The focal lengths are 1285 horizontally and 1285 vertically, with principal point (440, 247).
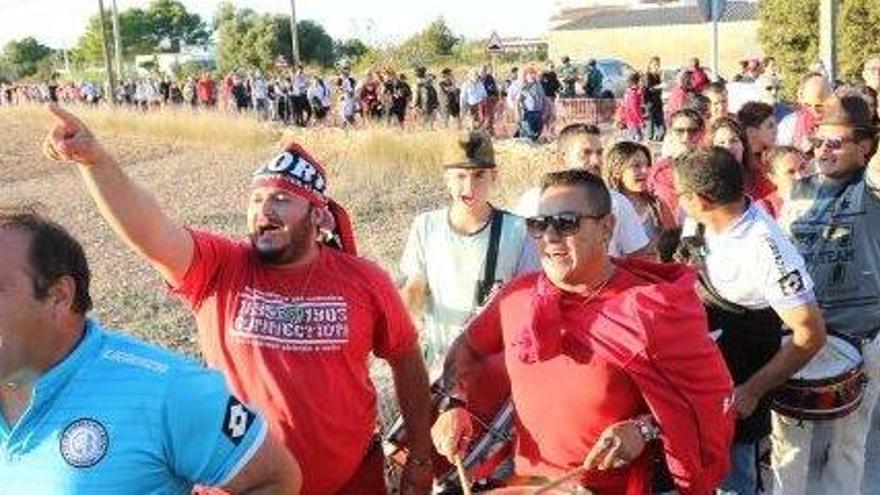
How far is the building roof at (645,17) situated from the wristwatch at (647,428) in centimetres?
6859

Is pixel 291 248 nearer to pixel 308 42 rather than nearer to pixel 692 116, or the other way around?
pixel 692 116

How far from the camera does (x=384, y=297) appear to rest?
4.34 metres

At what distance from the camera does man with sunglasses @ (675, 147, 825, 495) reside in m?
4.89

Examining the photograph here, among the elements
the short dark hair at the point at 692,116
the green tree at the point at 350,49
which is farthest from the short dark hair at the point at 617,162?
the green tree at the point at 350,49

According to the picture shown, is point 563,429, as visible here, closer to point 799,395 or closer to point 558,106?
point 799,395

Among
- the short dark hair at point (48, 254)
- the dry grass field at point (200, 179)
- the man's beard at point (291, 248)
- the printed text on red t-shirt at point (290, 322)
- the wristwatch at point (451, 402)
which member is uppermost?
the short dark hair at point (48, 254)

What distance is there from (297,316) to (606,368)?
1.00 metres

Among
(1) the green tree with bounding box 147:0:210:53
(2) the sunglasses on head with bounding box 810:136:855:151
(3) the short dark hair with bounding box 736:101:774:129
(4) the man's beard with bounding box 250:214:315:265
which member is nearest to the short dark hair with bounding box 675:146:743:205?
A: (2) the sunglasses on head with bounding box 810:136:855:151

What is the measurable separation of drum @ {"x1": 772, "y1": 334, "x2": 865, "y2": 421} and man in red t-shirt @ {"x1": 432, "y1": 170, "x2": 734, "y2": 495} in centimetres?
146

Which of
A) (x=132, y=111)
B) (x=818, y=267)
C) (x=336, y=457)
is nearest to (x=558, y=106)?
(x=132, y=111)

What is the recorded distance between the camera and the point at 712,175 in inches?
197

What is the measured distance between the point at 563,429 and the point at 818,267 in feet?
7.58

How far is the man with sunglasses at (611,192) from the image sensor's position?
19.2 feet

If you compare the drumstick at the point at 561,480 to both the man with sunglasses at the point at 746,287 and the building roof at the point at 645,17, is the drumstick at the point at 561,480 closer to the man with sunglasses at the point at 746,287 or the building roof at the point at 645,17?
the man with sunglasses at the point at 746,287
